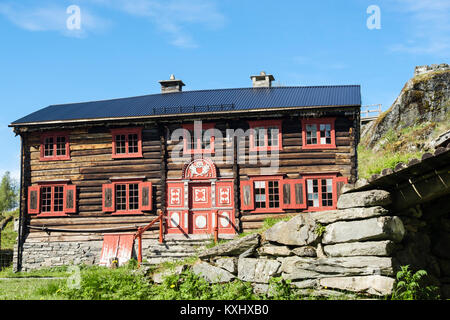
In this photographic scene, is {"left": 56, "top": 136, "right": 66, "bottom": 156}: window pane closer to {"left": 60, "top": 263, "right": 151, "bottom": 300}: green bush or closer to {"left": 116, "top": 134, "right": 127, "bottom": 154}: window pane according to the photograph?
{"left": 116, "top": 134, "right": 127, "bottom": 154}: window pane

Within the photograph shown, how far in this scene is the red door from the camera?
2056 cm

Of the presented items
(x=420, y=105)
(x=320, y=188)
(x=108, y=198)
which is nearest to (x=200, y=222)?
(x=108, y=198)

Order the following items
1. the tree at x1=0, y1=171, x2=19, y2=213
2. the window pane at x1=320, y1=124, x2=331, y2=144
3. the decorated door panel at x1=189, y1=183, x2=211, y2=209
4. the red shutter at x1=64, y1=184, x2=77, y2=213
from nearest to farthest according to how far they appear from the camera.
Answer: the window pane at x1=320, y1=124, x2=331, y2=144, the decorated door panel at x1=189, y1=183, x2=211, y2=209, the red shutter at x1=64, y1=184, x2=77, y2=213, the tree at x1=0, y1=171, x2=19, y2=213

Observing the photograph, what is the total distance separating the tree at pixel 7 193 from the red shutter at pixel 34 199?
88.0 ft

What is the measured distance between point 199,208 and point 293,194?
13.1 ft

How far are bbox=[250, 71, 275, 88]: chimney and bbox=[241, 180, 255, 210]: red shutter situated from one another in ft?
22.0

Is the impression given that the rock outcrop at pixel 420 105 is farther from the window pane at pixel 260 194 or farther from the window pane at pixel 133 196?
the window pane at pixel 133 196

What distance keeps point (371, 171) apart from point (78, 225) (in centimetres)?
1431

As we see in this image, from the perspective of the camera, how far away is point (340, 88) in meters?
22.6

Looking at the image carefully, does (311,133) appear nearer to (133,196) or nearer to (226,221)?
(226,221)

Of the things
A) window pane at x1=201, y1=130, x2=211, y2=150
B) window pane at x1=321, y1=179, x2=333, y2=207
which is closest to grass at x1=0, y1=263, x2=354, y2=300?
window pane at x1=201, y1=130, x2=211, y2=150

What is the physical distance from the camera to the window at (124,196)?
68.8 feet
